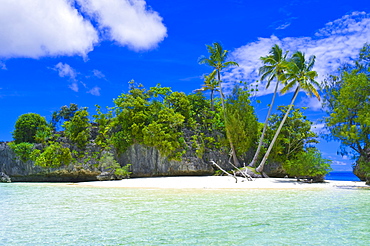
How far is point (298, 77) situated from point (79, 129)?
53.9ft

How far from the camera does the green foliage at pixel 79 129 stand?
22062 millimetres

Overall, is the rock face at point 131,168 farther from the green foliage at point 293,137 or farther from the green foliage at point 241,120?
the green foliage at point 293,137

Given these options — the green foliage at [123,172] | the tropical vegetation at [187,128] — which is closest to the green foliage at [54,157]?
the tropical vegetation at [187,128]

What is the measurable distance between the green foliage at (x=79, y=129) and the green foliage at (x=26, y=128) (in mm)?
2734

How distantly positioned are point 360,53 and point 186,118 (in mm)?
12532

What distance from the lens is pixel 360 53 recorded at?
17.0 metres

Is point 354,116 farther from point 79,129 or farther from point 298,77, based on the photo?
point 79,129

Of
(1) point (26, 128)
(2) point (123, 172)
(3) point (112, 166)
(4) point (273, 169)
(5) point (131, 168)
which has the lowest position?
(2) point (123, 172)

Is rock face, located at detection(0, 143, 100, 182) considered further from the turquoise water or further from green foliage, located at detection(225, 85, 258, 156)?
the turquoise water

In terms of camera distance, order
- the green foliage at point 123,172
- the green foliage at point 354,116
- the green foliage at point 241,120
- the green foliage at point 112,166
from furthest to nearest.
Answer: the green foliage at point 241,120
the green foliage at point 112,166
the green foliage at point 123,172
the green foliage at point 354,116

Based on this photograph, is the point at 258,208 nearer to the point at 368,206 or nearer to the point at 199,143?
the point at 368,206

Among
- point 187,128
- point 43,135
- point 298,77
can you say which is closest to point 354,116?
point 298,77

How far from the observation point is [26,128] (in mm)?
23234

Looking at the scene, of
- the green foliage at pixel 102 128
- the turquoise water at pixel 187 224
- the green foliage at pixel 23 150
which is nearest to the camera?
the turquoise water at pixel 187 224
